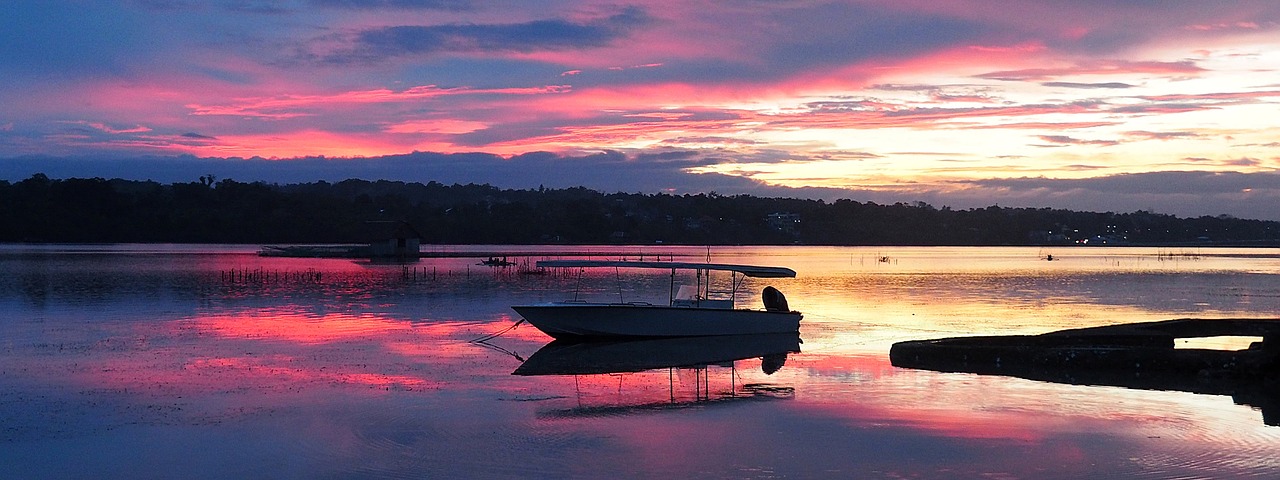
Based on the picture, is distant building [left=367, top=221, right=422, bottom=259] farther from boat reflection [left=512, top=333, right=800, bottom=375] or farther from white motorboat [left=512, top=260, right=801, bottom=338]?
boat reflection [left=512, top=333, right=800, bottom=375]

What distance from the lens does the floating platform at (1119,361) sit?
19.9 m

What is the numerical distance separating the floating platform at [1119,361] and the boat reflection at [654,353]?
153 inches

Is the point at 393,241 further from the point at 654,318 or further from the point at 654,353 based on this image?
the point at 654,353

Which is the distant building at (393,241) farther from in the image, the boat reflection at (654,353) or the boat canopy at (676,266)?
the boat reflection at (654,353)

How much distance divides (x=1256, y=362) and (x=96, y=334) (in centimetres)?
2828

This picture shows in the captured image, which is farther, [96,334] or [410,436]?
[96,334]

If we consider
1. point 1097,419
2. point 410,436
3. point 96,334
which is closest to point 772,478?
point 410,436

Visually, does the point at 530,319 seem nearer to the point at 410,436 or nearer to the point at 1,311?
the point at 410,436

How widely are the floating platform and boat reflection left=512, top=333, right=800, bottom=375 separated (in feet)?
12.8

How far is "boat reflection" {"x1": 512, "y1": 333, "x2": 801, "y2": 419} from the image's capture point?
60.2 feet

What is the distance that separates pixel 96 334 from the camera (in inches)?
1152

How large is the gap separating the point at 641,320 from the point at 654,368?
5298 mm

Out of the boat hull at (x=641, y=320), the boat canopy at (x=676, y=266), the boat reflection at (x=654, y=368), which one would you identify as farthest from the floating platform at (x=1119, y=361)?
the boat canopy at (x=676, y=266)

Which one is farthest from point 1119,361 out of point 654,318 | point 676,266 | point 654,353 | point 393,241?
point 393,241
